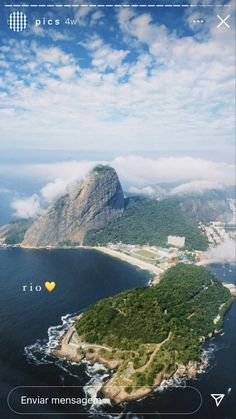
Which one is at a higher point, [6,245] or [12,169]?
[12,169]

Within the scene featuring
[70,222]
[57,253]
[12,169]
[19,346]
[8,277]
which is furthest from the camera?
[12,169]

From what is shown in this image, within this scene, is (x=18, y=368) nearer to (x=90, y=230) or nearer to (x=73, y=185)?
(x=90, y=230)

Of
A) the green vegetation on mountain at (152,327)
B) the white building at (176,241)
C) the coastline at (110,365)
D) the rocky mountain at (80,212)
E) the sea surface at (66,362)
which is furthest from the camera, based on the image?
the white building at (176,241)

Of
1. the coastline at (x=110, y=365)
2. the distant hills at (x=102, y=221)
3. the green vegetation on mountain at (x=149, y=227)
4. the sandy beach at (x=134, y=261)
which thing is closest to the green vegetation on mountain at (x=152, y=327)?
the coastline at (x=110, y=365)

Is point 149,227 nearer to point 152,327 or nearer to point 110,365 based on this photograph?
point 152,327

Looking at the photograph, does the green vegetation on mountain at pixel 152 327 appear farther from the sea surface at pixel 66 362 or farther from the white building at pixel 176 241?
the white building at pixel 176 241

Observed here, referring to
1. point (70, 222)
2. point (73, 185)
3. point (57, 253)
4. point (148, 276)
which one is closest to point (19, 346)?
point (148, 276)

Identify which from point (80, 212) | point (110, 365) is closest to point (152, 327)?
point (110, 365)

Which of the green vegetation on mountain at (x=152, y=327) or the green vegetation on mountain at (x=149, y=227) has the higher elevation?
the green vegetation on mountain at (x=149, y=227)

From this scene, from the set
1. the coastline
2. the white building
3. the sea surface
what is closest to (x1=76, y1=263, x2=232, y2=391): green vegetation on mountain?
the coastline
